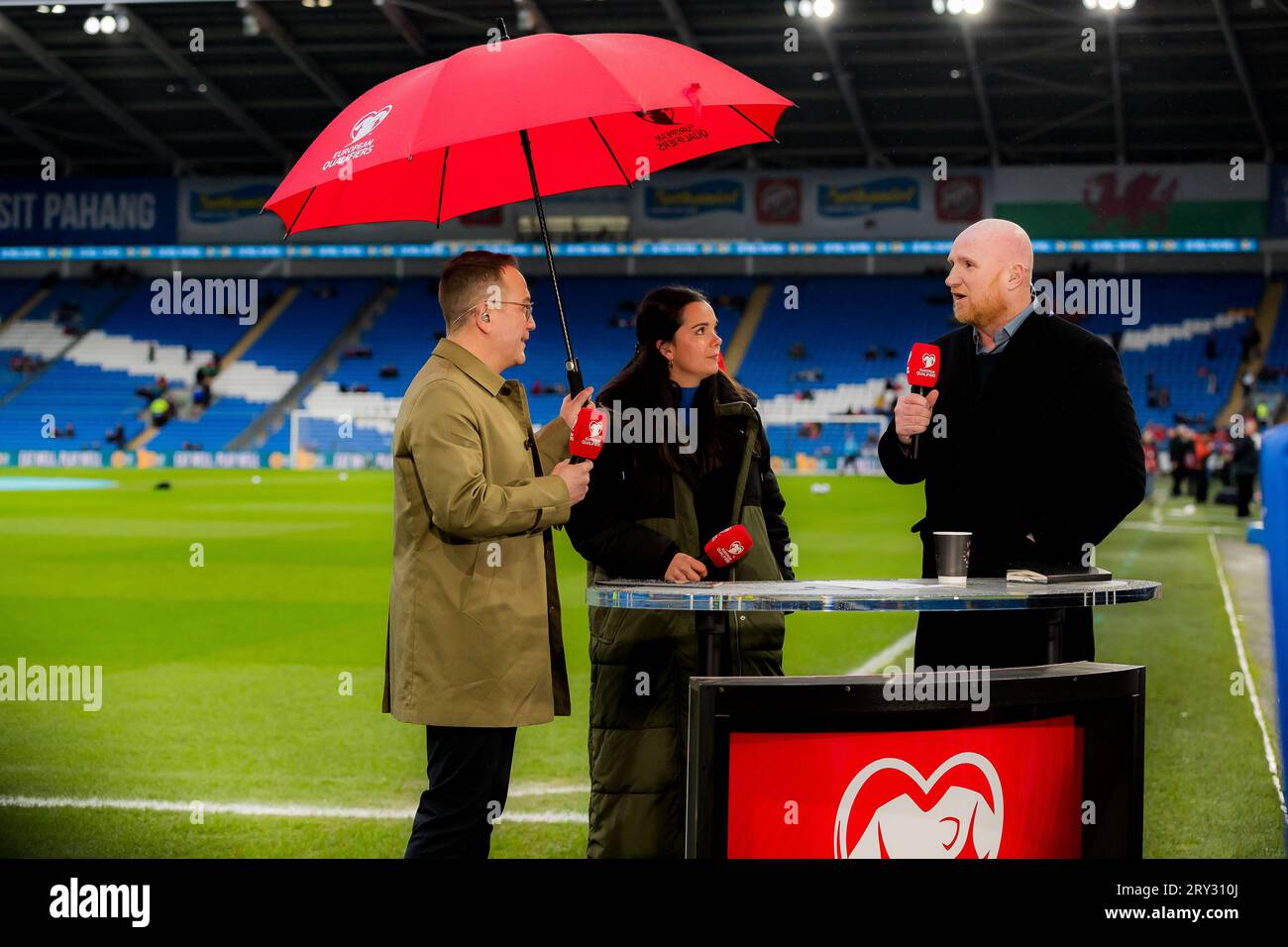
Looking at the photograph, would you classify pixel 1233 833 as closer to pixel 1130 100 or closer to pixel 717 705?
pixel 717 705

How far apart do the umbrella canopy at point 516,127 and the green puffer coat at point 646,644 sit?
954 mm

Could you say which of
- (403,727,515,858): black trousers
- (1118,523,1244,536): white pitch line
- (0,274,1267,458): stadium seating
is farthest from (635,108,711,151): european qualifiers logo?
(0,274,1267,458): stadium seating

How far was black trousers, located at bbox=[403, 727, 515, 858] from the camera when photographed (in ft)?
13.0

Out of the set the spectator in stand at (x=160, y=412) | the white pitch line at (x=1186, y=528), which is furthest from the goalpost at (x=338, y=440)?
the white pitch line at (x=1186, y=528)

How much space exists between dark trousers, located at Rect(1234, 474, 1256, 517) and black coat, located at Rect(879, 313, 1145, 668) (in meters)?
22.2

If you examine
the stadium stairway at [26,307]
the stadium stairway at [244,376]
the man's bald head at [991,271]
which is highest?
the stadium stairway at [26,307]

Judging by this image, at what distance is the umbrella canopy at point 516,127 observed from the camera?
13.5ft

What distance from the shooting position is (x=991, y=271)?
14.4ft

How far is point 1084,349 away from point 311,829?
367cm

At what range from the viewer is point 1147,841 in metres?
5.59

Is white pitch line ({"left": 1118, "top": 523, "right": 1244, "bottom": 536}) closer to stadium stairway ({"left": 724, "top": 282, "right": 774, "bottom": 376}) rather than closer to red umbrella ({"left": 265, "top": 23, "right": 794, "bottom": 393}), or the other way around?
red umbrella ({"left": 265, "top": 23, "right": 794, "bottom": 393})

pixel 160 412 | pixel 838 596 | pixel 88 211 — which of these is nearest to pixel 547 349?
pixel 160 412

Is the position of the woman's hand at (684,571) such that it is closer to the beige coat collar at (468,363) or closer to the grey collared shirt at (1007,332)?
the beige coat collar at (468,363)

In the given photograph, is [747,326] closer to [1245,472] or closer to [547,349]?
[547,349]
